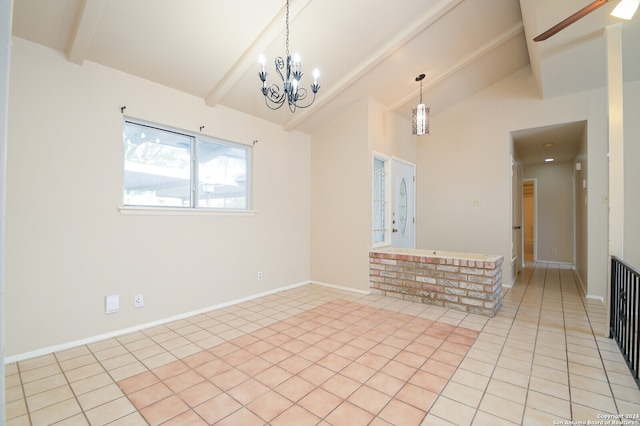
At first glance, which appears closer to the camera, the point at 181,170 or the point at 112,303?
the point at 112,303

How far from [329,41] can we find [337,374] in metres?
3.25

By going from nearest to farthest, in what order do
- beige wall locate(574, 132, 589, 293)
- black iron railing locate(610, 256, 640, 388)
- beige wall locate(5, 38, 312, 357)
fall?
black iron railing locate(610, 256, 640, 388)
beige wall locate(5, 38, 312, 357)
beige wall locate(574, 132, 589, 293)

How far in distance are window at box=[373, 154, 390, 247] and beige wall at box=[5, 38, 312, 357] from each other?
7.35ft

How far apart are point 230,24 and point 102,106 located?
57.3 inches

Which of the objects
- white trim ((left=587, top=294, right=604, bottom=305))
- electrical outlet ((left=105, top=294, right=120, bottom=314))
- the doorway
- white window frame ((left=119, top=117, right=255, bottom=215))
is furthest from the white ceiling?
the doorway

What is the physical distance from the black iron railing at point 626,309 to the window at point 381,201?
2683 millimetres

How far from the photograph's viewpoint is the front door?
508 cm

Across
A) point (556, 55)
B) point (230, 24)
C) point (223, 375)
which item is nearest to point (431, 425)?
point (223, 375)

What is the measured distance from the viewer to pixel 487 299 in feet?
11.3

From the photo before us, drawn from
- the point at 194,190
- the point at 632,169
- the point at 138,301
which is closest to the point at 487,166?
the point at 632,169

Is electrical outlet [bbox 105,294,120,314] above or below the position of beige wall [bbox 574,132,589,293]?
below

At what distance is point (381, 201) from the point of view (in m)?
4.91

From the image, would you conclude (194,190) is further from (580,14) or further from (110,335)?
(580,14)

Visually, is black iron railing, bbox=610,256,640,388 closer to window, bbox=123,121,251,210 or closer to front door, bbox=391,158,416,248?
front door, bbox=391,158,416,248
